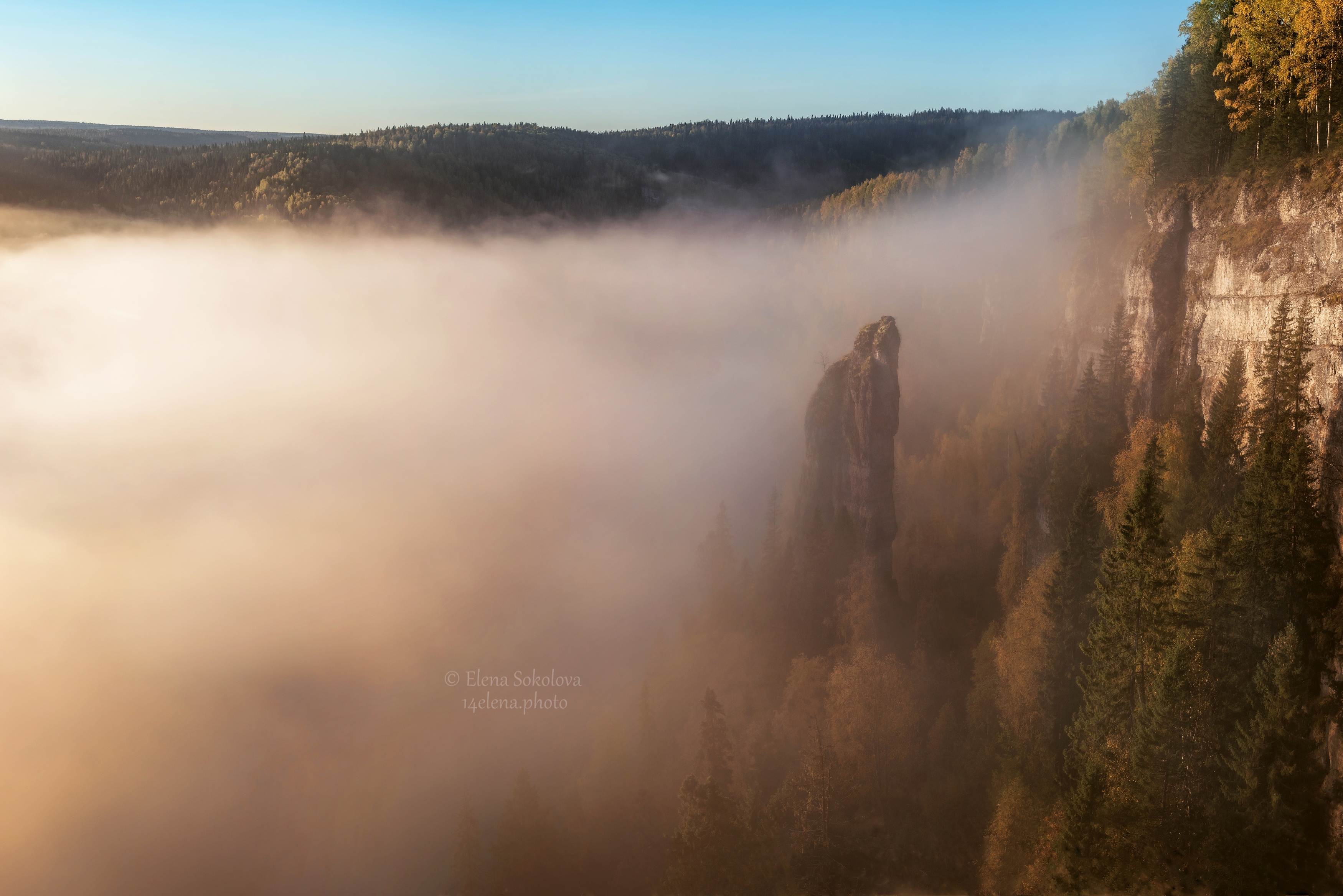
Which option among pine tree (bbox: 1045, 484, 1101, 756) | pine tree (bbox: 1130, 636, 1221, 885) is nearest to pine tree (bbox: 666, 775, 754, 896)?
pine tree (bbox: 1045, 484, 1101, 756)

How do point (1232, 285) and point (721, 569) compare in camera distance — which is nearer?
point (1232, 285)

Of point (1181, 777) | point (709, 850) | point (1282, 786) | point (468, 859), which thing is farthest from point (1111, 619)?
point (468, 859)

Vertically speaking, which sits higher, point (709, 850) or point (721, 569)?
point (721, 569)

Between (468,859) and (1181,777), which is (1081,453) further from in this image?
(468,859)

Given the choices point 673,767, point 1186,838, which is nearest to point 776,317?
point 673,767

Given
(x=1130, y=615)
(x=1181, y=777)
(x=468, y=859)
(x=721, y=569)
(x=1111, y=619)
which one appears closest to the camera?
(x=1181, y=777)

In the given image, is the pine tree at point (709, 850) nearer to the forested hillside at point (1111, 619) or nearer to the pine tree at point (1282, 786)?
the forested hillside at point (1111, 619)
